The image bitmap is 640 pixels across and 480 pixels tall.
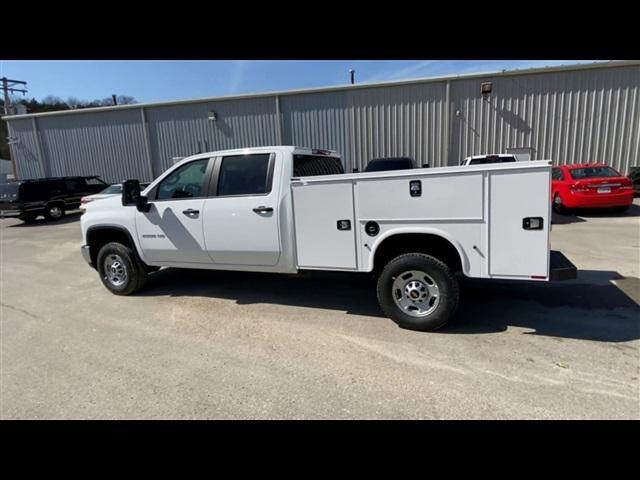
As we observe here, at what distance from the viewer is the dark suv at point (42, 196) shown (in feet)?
49.3

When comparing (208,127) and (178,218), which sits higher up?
(208,127)

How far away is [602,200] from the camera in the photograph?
36.0 ft

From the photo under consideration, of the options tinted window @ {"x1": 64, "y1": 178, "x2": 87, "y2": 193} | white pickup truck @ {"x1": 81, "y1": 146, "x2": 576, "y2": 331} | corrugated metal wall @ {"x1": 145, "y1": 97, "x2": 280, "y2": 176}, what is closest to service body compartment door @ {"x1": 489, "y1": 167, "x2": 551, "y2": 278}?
white pickup truck @ {"x1": 81, "y1": 146, "x2": 576, "y2": 331}

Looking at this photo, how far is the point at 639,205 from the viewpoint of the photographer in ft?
41.8

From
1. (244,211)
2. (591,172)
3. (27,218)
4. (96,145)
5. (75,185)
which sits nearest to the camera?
(244,211)

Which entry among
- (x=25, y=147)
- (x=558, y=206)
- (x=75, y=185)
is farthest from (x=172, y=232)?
(x=25, y=147)

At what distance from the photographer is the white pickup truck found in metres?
3.59

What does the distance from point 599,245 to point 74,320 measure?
30.7ft

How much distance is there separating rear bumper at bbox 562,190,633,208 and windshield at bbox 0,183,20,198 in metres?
19.7

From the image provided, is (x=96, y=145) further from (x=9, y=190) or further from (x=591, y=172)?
(x=591, y=172)

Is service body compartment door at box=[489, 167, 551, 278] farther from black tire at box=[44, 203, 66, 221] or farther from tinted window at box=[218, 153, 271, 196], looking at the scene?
black tire at box=[44, 203, 66, 221]

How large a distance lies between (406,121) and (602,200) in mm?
7911
